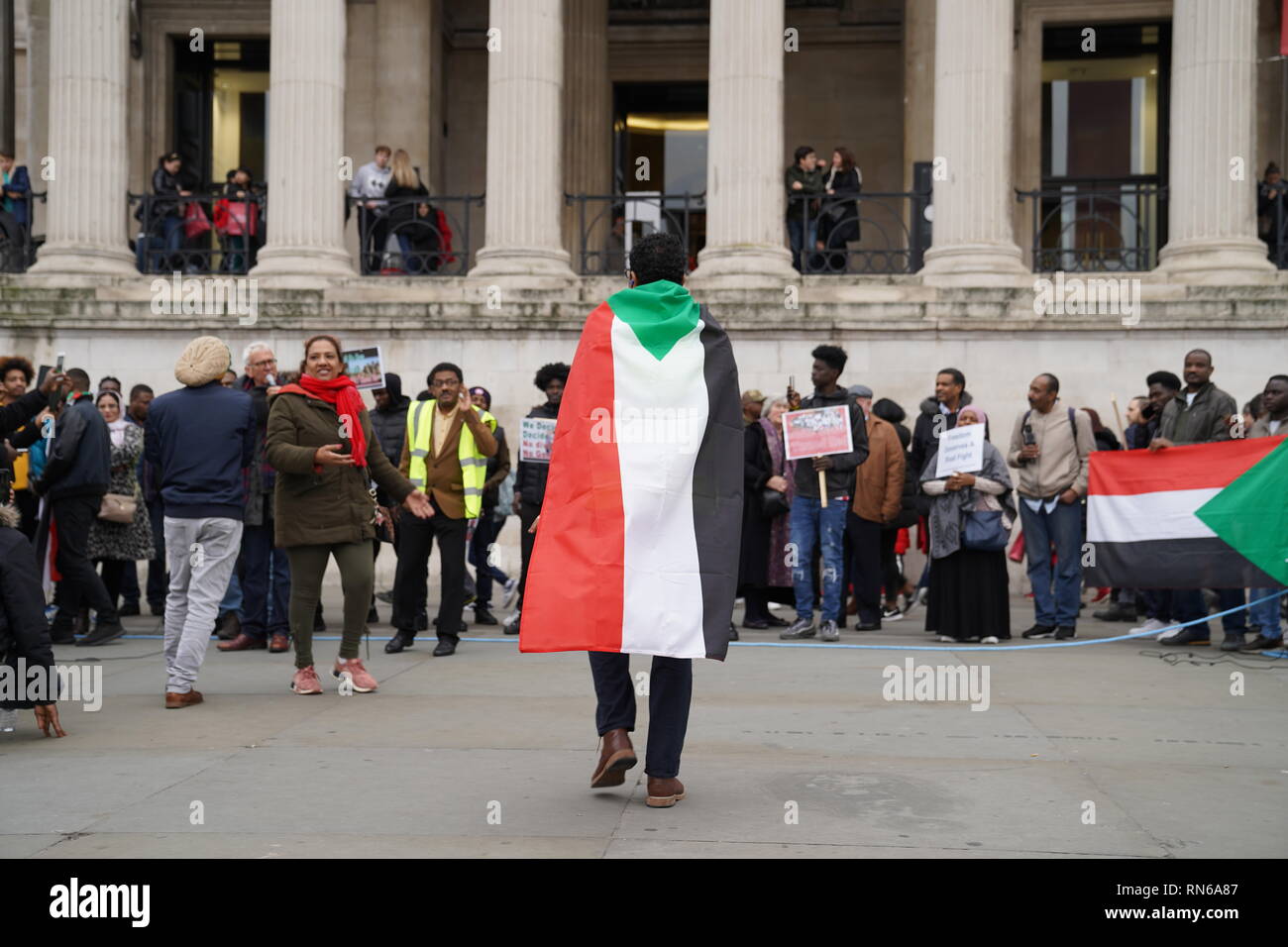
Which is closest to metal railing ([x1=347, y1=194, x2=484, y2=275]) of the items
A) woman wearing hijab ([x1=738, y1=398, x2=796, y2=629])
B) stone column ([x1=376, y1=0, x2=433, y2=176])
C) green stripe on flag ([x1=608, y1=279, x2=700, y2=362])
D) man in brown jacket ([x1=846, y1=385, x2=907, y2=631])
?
stone column ([x1=376, y1=0, x2=433, y2=176])

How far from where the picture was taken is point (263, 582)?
11.9 metres

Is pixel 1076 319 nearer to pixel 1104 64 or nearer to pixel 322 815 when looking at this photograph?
pixel 1104 64

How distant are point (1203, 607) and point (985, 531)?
6.43ft

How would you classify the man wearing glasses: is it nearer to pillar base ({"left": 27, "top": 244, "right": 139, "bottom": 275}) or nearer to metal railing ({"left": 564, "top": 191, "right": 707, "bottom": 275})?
pillar base ({"left": 27, "top": 244, "right": 139, "bottom": 275})

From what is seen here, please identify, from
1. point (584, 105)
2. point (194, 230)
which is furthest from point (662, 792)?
point (584, 105)

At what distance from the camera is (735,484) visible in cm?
651

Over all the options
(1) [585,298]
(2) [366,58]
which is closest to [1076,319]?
(1) [585,298]

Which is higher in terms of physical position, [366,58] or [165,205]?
[366,58]

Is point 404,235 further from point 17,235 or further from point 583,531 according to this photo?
point 583,531

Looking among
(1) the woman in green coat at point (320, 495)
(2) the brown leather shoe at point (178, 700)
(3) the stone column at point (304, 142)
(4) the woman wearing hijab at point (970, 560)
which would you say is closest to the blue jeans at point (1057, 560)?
(4) the woman wearing hijab at point (970, 560)

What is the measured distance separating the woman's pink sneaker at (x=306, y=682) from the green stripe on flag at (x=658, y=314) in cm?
392

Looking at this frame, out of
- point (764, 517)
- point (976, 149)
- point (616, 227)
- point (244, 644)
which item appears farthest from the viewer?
point (616, 227)

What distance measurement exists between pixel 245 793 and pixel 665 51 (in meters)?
20.0

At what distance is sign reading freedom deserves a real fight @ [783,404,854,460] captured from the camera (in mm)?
12344
